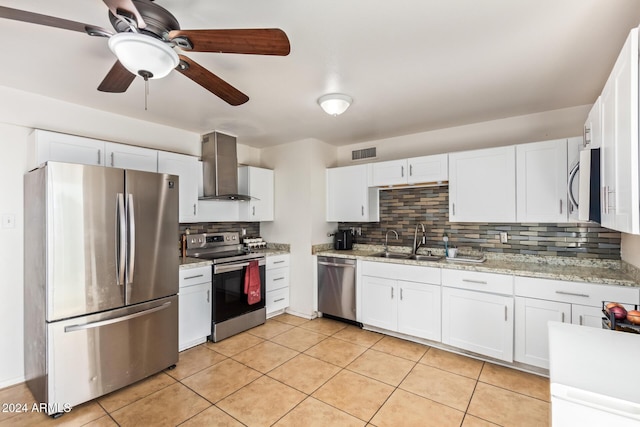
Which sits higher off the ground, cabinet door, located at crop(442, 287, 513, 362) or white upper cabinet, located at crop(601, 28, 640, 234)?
white upper cabinet, located at crop(601, 28, 640, 234)

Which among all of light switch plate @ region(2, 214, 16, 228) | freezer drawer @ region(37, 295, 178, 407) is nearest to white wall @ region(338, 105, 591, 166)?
freezer drawer @ region(37, 295, 178, 407)

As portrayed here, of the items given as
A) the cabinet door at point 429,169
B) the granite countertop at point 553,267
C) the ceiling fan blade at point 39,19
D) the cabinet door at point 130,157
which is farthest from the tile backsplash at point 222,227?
the ceiling fan blade at point 39,19

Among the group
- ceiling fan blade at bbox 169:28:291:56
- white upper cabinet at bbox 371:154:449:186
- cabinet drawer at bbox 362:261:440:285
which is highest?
ceiling fan blade at bbox 169:28:291:56

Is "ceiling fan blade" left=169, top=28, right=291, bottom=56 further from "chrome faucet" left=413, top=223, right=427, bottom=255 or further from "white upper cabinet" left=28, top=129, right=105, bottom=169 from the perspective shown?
"chrome faucet" left=413, top=223, right=427, bottom=255

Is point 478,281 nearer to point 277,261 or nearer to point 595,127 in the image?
point 595,127

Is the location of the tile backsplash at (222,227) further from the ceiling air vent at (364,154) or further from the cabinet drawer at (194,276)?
the ceiling air vent at (364,154)

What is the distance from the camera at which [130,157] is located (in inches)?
120

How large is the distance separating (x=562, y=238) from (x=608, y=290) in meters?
0.76

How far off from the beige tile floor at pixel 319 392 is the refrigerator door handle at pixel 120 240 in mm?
971

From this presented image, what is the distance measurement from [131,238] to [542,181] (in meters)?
3.63

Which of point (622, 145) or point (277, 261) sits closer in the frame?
point (622, 145)

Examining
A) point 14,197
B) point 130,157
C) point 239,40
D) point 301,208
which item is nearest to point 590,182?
point 239,40

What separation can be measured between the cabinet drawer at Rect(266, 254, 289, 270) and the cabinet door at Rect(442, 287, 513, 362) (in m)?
2.10

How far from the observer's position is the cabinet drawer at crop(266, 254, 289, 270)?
4020mm
